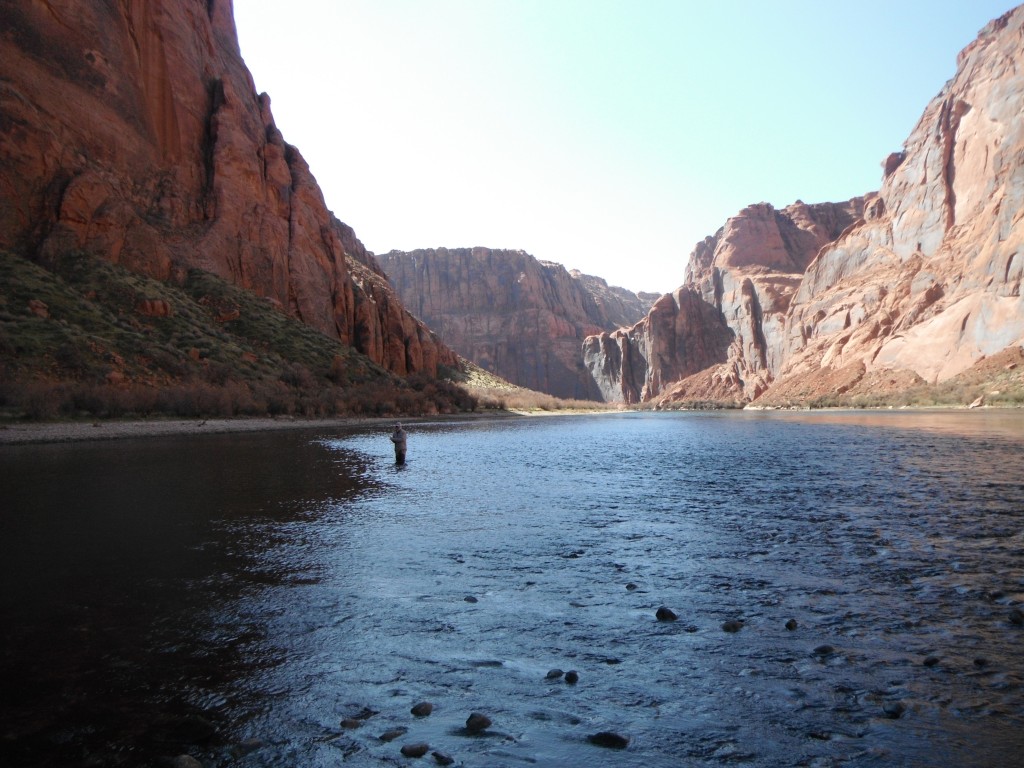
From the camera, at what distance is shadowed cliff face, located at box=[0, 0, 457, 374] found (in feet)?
166

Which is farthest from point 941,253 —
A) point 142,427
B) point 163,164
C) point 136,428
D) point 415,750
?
point 415,750

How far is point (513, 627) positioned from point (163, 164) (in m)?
71.9

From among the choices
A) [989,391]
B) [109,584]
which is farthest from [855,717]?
[989,391]

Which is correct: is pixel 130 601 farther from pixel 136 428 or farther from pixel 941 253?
pixel 941 253

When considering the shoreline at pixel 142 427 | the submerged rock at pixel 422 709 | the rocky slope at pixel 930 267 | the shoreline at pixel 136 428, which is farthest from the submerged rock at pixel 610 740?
the rocky slope at pixel 930 267

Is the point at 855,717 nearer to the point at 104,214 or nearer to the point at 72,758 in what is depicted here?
the point at 72,758

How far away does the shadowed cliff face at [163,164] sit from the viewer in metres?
50.5

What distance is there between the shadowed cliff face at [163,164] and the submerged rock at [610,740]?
57108mm

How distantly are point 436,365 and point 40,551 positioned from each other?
91.5 metres

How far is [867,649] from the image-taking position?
6.43 metres

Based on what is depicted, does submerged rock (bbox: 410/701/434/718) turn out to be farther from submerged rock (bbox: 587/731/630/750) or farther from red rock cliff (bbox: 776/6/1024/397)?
red rock cliff (bbox: 776/6/1024/397)

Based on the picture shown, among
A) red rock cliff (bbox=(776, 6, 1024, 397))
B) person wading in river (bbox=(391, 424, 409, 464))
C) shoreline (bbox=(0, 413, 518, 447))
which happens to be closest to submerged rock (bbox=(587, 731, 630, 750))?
person wading in river (bbox=(391, 424, 409, 464))

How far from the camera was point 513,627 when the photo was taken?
7344mm

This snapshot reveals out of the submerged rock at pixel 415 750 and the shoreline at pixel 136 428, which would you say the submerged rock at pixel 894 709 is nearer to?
the submerged rock at pixel 415 750
